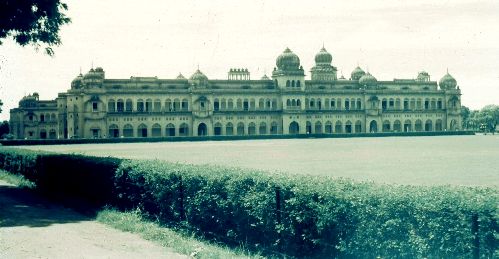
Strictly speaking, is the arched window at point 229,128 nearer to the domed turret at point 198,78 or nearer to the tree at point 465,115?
the domed turret at point 198,78

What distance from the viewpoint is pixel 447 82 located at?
362ft

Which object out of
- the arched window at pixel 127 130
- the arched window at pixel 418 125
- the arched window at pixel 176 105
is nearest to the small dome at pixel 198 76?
the arched window at pixel 176 105

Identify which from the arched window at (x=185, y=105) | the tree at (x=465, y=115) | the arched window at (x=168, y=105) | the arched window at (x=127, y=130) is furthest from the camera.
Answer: the tree at (x=465, y=115)

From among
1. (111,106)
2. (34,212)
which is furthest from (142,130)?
(34,212)

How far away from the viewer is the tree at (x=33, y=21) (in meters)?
20.1

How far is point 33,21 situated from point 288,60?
76.4 metres

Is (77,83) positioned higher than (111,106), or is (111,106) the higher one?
(77,83)

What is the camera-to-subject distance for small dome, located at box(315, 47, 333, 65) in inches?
4227

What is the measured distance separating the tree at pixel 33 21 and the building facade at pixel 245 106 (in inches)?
2448

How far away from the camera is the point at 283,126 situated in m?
94.0

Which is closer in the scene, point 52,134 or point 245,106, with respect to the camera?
point 245,106

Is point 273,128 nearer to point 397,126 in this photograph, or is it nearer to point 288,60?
point 288,60

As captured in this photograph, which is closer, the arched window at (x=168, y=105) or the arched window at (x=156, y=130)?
the arched window at (x=156, y=130)

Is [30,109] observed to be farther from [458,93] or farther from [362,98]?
[458,93]
